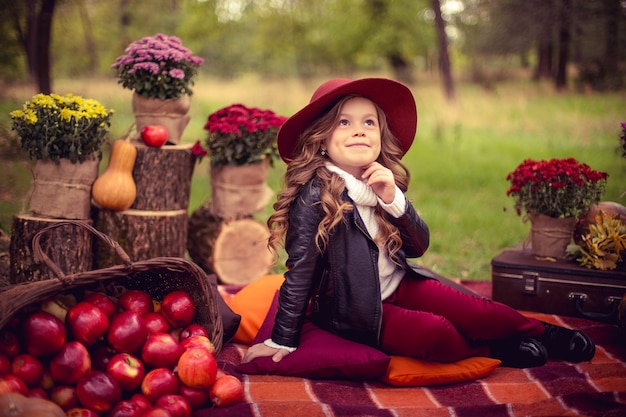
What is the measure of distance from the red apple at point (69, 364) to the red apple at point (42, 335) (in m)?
0.04

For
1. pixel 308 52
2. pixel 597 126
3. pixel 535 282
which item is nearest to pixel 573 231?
pixel 535 282

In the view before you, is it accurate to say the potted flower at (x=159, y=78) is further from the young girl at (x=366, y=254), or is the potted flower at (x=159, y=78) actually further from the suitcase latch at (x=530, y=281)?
the suitcase latch at (x=530, y=281)

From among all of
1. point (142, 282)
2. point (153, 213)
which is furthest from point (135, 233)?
point (142, 282)

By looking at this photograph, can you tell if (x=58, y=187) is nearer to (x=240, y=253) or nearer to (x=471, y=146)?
(x=240, y=253)

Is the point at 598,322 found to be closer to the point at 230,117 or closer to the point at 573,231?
the point at 573,231

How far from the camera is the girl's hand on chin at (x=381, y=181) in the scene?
3135 millimetres

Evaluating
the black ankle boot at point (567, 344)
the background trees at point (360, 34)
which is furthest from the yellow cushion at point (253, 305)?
the background trees at point (360, 34)

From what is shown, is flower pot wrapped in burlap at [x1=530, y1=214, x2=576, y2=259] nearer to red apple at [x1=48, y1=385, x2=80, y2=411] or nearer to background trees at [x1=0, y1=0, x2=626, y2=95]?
red apple at [x1=48, y1=385, x2=80, y2=411]

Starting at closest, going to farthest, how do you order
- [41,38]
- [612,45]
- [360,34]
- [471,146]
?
[41,38]
[471,146]
[612,45]
[360,34]

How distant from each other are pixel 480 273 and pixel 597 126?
749 centimetres

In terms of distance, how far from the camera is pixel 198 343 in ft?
9.65

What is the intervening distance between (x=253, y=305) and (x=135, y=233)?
1.18 metres

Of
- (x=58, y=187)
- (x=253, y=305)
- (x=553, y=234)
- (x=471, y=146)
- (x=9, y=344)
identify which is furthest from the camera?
(x=471, y=146)

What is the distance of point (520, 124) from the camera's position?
1258 centimetres
